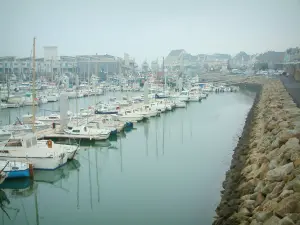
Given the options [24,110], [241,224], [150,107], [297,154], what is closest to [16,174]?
[241,224]

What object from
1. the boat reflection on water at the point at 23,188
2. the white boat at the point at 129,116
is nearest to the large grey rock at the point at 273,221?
the boat reflection on water at the point at 23,188

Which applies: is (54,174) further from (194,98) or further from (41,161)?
(194,98)

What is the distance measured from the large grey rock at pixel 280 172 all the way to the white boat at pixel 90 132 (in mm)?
7262

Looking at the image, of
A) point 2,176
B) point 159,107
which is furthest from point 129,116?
point 2,176

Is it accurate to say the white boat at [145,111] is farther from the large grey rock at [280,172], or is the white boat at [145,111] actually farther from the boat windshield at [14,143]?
the large grey rock at [280,172]

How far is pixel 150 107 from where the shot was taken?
17.3 metres

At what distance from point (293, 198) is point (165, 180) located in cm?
423

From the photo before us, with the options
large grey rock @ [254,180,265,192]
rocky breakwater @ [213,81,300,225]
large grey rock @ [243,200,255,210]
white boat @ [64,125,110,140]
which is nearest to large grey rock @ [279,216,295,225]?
rocky breakwater @ [213,81,300,225]

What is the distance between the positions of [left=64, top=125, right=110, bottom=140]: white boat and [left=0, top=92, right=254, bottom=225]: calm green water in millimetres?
335

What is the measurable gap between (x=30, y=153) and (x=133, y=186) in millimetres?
2532

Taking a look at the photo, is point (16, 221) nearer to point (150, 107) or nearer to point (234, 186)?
point (234, 186)

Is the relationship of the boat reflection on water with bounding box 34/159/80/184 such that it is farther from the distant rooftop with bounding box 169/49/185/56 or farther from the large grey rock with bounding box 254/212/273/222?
the distant rooftop with bounding box 169/49/185/56

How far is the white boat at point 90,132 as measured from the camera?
11.4 metres

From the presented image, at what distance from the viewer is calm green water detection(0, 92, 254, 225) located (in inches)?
A: 239
